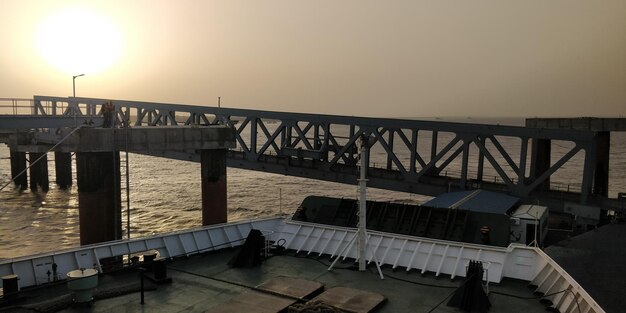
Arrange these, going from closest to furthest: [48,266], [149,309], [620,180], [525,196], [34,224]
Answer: [149,309], [48,266], [525,196], [34,224], [620,180]

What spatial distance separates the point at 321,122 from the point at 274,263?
1355 inches

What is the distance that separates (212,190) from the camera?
35438 mm

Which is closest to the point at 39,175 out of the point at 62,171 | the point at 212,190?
the point at 62,171

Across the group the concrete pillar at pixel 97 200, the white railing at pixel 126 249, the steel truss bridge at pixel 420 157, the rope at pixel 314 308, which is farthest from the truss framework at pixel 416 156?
the rope at pixel 314 308

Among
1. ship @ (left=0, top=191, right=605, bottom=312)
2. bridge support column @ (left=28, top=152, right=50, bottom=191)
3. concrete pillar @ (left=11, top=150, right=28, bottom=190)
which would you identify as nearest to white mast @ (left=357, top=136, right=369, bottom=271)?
ship @ (left=0, top=191, right=605, bottom=312)

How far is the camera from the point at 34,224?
50188 mm

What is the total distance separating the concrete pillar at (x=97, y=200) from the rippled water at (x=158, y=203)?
1263 centimetres

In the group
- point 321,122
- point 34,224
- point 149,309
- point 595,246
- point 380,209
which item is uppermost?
point 321,122

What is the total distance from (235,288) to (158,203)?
52.3 m

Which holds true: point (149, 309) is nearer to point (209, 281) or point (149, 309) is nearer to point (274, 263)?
point (209, 281)

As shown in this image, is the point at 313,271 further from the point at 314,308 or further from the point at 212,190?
the point at 212,190

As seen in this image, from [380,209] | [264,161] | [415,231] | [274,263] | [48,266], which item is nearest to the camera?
[48,266]

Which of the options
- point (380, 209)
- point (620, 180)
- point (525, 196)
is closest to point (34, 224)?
point (380, 209)

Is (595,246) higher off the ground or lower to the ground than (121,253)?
lower
